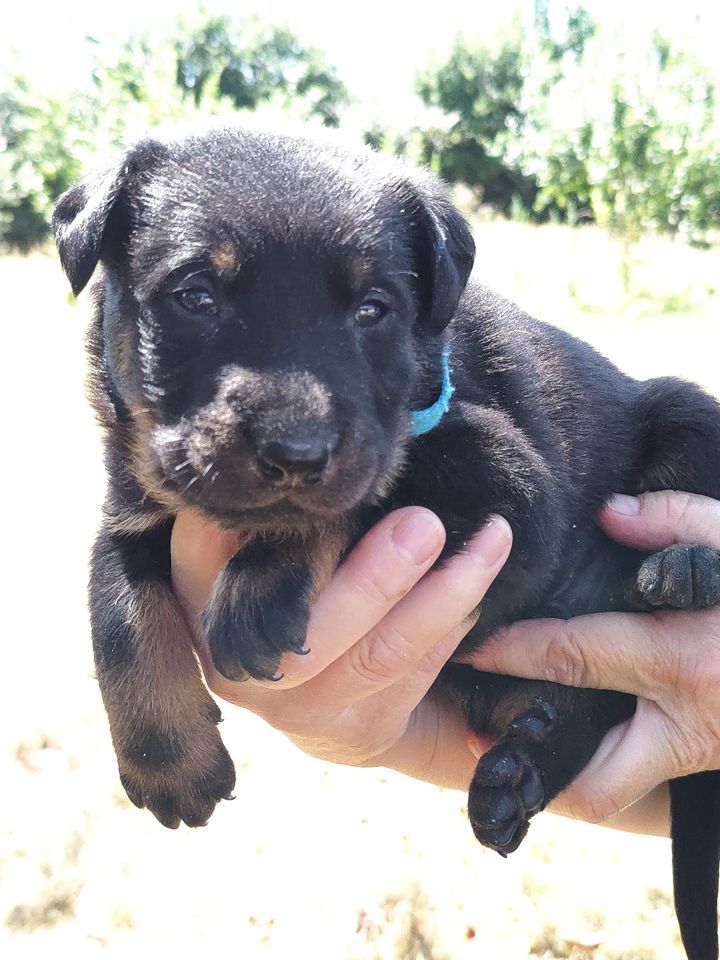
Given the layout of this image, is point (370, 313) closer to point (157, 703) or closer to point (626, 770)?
point (157, 703)

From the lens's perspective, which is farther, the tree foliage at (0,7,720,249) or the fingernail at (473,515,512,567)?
the tree foliage at (0,7,720,249)

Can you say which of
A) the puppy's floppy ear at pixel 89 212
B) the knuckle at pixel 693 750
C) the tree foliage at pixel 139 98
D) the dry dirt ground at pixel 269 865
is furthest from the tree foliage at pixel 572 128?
the knuckle at pixel 693 750

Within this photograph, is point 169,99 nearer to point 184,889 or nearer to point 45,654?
point 45,654

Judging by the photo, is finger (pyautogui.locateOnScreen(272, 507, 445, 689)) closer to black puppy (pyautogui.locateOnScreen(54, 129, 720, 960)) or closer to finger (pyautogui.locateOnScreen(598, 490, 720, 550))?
black puppy (pyautogui.locateOnScreen(54, 129, 720, 960))

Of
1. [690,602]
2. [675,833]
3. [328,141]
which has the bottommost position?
[675,833]

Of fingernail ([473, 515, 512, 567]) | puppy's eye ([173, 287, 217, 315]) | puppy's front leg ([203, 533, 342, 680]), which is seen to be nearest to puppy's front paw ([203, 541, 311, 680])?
puppy's front leg ([203, 533, 342, 680])

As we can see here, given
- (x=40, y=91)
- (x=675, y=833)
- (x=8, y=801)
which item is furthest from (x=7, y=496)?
(x=40, y=91)

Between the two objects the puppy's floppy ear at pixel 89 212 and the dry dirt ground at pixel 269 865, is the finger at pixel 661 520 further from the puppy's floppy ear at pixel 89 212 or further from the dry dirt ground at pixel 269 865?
the puppy's floppy ear at pixel 89 212
